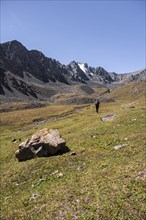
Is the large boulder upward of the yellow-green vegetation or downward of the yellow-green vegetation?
upward

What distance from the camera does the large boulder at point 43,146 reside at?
3398 cm

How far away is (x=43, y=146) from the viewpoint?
34406 millimetres

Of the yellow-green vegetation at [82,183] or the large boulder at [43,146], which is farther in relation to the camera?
the large boulder at [43,146]

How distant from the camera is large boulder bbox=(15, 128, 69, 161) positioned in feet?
111

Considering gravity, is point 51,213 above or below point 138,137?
below

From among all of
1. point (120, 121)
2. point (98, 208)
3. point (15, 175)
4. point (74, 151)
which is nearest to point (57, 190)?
point (98, 208)

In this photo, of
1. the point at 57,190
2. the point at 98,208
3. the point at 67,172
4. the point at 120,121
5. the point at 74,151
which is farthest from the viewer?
the point at 120,121

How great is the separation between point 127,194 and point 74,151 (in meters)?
13.2

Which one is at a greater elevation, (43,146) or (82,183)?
(43,146)

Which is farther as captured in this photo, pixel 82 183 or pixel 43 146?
pixel 43 146

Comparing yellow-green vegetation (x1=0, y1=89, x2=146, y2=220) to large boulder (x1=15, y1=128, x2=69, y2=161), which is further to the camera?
large boulder (x1=15, y1=128, x2=69, y2=161)

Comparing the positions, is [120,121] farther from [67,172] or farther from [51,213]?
[51,213]

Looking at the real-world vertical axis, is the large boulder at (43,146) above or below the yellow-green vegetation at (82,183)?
→ above

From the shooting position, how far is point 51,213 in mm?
21531
